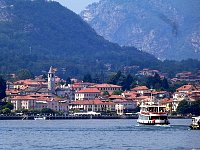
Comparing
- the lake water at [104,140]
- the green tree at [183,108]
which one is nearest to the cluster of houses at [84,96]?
the green tree at [183,108]

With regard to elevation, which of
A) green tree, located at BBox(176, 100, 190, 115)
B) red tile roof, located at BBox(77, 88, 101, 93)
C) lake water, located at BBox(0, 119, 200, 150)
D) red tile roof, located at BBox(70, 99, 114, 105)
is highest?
red tile roof, located at BBox(77, 88, 101, 93)

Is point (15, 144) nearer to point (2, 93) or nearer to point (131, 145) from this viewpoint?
point (131, 145)

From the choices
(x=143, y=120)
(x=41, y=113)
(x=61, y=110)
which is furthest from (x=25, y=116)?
(x=143, y=120)

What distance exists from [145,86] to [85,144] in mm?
121508

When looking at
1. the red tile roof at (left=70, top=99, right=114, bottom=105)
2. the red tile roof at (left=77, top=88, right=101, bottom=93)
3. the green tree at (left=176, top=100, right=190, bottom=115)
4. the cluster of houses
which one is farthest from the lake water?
the red tile roof at (left=77, top=88, right=101, bottom=93)

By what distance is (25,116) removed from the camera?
15175 centimetres

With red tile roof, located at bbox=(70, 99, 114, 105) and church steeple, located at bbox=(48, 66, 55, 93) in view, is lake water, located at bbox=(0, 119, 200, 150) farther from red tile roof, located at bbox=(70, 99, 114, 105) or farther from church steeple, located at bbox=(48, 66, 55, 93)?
church steeple, located at bbox=(48, 66, 55, 93)

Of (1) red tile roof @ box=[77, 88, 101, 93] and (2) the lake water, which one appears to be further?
(1) red tile roof @ box=[77, 88, 101, 93]

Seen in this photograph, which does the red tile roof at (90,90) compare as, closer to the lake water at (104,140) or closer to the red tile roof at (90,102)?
the red tile roof at (90,102)

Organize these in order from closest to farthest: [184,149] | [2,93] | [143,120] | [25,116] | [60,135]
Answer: [184,149]
[60,135]
[143,120]
[25,116]
[2,93]

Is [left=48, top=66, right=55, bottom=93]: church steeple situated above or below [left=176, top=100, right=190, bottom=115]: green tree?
above

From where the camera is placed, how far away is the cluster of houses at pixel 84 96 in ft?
Answer: 553

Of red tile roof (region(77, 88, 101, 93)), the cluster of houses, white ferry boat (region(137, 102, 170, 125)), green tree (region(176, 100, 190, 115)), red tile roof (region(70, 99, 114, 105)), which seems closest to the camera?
white ferry boat (region(137, 102, 170, 125))

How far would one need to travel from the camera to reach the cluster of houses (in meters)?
169
